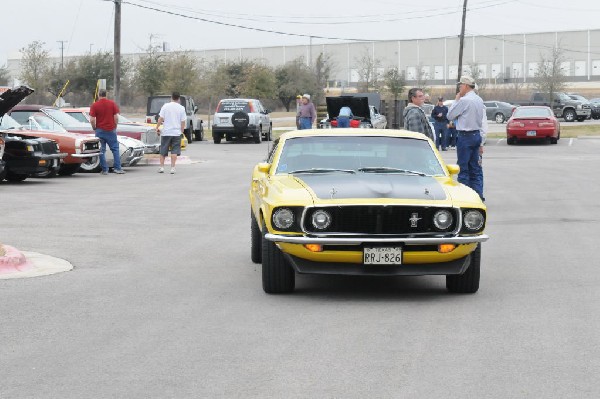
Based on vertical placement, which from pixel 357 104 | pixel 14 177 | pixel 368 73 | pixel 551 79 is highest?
pixel 368 73

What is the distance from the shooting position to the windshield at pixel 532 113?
42.1 metres

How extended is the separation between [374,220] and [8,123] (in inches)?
624

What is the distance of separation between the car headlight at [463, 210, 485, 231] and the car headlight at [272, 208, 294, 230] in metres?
1.43

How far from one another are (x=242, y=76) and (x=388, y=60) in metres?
29.5

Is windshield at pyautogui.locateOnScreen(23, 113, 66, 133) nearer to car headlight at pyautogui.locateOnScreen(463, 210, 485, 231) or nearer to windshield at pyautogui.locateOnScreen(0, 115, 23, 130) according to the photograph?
windshield at pyautogui.locateOnScreen(0, 115, 23, 130)

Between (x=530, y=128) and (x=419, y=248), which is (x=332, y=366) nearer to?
(x=419, y=248)

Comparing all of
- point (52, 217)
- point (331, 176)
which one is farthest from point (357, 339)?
point (52, 217)

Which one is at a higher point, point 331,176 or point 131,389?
point 331,176

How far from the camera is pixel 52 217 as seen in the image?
15672 mm

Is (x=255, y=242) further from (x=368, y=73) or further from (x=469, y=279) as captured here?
(x=368, y=73)

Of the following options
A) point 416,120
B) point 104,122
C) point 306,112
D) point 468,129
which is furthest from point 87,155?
point 416,120

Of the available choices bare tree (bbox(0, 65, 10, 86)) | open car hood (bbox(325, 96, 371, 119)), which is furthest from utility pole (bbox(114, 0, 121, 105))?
bare tree (bbox(0, 65, 10, 86))

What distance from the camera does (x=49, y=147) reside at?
22672 millimetres

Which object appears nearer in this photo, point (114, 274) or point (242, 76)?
point (114, 274)
